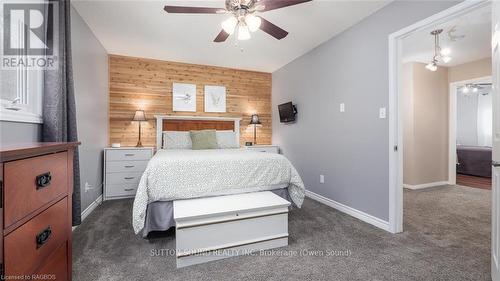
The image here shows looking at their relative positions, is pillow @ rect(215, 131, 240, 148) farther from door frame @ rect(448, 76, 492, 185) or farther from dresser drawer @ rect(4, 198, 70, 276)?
door frame @ rect(448, 76, 492, 185)

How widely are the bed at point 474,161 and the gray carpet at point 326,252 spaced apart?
3.02 meters

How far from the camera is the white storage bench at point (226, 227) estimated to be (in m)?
1.68

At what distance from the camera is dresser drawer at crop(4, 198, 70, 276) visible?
2.37 feet

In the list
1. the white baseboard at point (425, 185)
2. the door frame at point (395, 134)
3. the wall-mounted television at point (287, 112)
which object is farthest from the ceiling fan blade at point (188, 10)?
the white baseboard at point (425, 185)

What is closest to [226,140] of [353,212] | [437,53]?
[353,212]

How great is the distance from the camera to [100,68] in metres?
3.39

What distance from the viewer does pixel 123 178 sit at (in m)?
3.44

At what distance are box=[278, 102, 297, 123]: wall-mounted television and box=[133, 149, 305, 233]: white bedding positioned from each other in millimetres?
1765

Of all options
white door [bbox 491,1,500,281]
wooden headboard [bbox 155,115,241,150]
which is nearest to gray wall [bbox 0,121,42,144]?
wooden headboard [bbox 155,115,241,150]

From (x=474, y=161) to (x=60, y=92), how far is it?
7.58m

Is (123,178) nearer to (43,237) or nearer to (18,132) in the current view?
(18,132)

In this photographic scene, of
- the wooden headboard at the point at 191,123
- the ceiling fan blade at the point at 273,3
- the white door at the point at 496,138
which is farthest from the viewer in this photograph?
the wooden headboard at the point at 191,123

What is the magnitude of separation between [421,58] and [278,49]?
2720 mm

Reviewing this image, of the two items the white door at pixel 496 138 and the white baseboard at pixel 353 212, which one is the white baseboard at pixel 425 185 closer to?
the white baseboard at pixel 353 212
